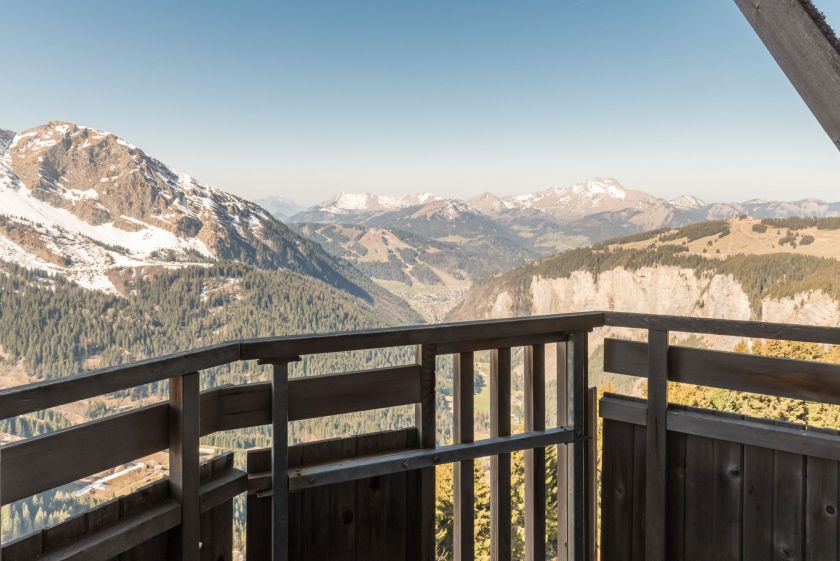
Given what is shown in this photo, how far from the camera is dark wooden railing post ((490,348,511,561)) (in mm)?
1907

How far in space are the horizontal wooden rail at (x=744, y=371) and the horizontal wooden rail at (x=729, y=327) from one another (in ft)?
0.22

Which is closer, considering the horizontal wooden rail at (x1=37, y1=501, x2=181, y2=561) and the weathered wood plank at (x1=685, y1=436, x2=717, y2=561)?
the horizontal wooden rail at (x1=37, y1=501, x2=181, y2=561)

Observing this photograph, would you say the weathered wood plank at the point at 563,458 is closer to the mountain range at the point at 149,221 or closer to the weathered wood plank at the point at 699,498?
the weathered wood plank at the point at 699,498

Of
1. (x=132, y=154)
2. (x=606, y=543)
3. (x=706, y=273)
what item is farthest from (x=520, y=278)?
(x=132, y=154)

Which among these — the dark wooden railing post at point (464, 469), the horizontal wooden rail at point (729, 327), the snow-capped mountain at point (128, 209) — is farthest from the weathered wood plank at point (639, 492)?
the snow-capped mountain at point (128, 209)

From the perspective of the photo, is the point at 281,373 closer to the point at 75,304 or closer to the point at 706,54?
the point at 706,54

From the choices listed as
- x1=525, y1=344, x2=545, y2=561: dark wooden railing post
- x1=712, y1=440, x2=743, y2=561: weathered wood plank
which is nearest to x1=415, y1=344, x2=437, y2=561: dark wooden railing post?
x1=525, y1=344, x2=545, y2=561: dark wooden railing post

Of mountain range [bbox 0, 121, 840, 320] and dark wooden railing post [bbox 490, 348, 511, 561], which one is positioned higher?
mountain range [bbox 0, 121, 840, 320]

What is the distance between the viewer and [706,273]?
5938 centimetres

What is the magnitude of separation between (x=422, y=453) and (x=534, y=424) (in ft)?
1.36

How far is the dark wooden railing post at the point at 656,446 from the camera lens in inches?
77.5

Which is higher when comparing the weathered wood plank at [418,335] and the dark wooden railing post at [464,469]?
the weathered wood plank at [418,335]

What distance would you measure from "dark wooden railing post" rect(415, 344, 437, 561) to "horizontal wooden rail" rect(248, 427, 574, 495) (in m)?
0.05

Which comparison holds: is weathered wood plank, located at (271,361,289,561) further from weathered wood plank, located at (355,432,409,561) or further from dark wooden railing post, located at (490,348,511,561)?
dark wooden railing post, located at (490,348,511,561)
